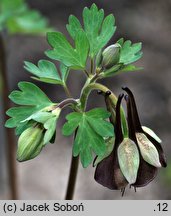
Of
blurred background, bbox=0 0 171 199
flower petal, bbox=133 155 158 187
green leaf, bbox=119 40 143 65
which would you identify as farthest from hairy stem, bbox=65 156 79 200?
blurred background, bbox=0 0 171 199

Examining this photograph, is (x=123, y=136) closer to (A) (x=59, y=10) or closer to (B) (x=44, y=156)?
(B) (x=44, y=156)

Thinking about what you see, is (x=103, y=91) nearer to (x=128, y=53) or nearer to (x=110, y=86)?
(x=128, y=53)

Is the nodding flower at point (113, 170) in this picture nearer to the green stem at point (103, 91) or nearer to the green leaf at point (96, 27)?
the green stem at point (103, 91)

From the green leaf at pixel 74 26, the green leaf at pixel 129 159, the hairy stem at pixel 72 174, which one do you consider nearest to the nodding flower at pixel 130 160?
the green leaf at pixel 129 159

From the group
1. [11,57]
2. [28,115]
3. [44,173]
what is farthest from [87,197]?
[28,115]

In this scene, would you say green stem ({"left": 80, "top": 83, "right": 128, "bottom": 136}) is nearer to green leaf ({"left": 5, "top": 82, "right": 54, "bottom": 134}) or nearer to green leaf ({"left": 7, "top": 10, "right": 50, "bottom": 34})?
green leaf ({"left": 5, "top": 82, "right": 54, "bottom": 134})

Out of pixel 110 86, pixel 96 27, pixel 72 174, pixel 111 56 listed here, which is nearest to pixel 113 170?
pixel 72 174
